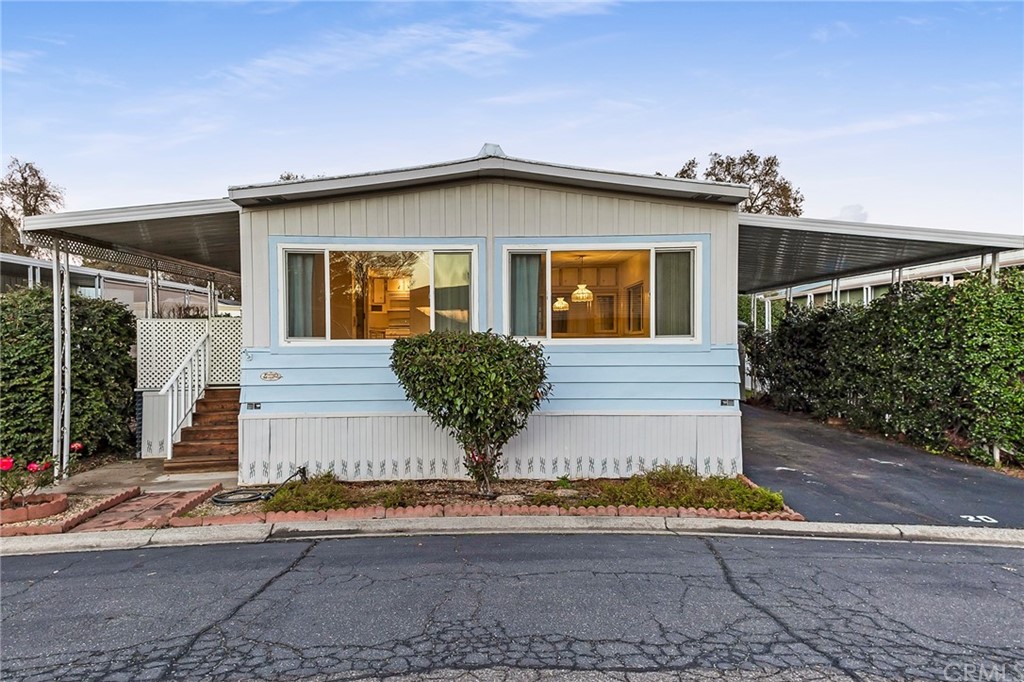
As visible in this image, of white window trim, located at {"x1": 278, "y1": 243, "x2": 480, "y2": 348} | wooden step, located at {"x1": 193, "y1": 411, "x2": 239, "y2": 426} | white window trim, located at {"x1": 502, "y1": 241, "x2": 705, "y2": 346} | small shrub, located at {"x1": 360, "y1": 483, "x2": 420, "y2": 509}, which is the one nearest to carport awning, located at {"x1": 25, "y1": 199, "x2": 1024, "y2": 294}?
white window trim, located at {"x1": 278, "y1": 243, "x2": 480, "y2": 348}

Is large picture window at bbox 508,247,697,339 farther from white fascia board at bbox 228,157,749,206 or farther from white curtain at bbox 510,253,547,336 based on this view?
white fascia board at bbox 228,157,749,206

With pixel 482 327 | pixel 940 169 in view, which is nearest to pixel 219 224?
pixel 482 327

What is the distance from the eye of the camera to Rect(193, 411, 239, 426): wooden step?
24.5 feet

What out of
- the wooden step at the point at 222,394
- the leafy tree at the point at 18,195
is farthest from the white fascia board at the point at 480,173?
the leafy tree at the point at 18,195

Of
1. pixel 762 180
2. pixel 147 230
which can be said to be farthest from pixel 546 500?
pixel 762 180

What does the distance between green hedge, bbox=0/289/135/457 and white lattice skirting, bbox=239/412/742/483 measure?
9.60 ft

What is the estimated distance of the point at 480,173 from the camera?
6.15 metres

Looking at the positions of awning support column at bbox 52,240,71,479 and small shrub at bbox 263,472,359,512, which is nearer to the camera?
small shrub at bbox 263,472,359,512

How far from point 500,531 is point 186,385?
5.39 metres

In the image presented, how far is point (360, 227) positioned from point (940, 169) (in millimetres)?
13855

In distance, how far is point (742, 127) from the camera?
714 inches

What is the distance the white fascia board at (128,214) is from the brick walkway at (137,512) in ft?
10.5

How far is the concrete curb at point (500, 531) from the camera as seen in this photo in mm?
4539

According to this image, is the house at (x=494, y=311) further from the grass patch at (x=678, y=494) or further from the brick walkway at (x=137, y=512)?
the brick walkway at (x=137, y=512)
